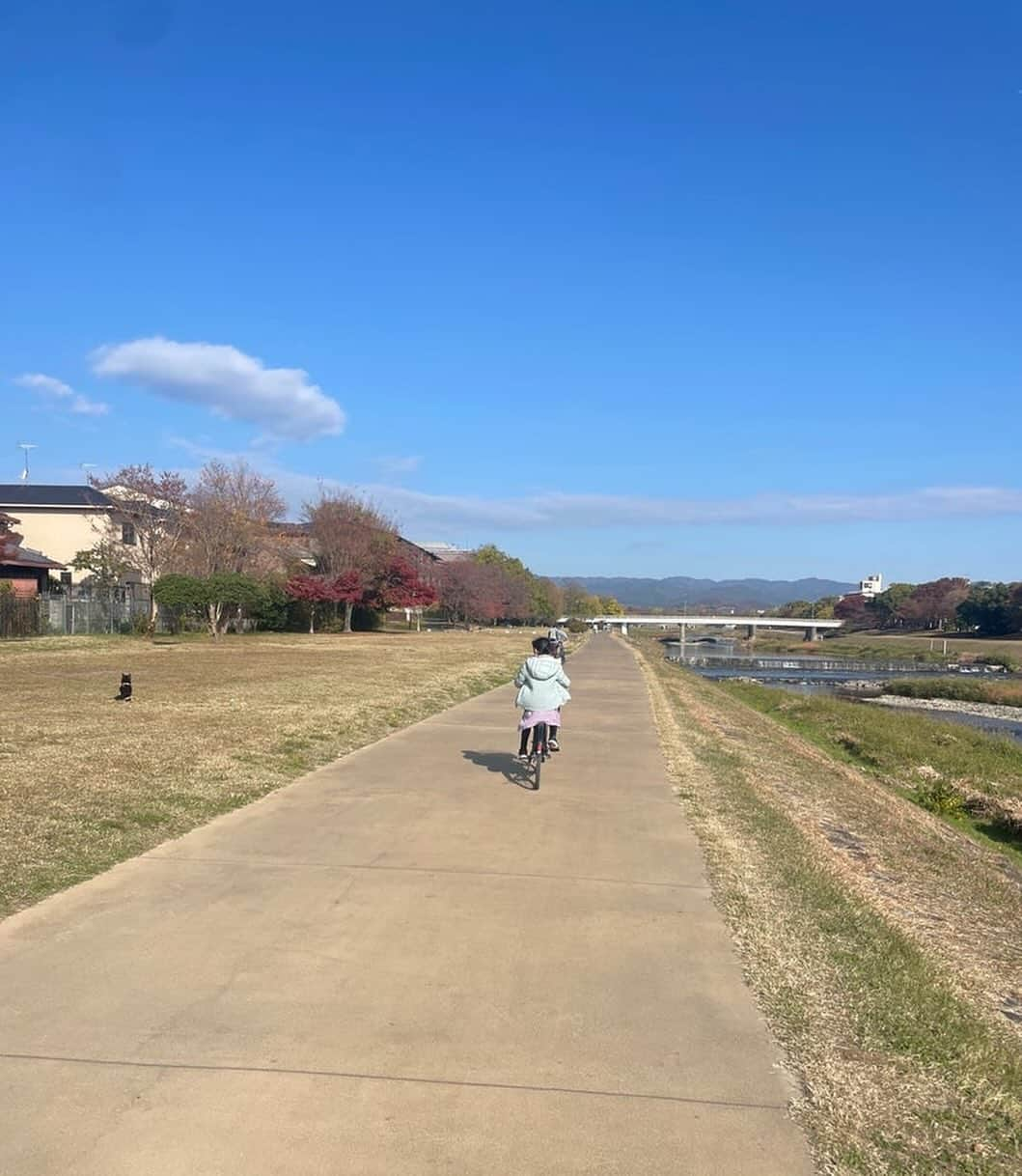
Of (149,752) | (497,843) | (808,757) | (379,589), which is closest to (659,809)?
(497,843)

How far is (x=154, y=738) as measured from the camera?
1270 cm

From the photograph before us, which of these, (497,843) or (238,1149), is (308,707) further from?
(238,1149)

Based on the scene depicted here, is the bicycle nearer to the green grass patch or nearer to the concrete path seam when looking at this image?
the green grass patch

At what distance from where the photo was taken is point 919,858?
10023 mm

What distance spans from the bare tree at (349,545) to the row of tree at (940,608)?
75.8 metres

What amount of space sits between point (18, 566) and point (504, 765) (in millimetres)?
40066

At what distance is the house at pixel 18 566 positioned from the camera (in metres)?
43.9

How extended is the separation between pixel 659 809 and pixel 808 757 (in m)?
10.2

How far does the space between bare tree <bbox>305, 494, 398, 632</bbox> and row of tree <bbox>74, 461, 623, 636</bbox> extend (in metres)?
0.06

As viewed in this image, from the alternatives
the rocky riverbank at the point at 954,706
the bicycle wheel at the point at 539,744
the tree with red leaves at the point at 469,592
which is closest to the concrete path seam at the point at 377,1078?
the bicycle wheel at the point at 539,744

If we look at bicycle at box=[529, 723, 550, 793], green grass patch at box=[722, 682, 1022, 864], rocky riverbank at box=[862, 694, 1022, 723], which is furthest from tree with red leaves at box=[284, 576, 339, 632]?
bicycle at box=[529, 723, 550, 793]

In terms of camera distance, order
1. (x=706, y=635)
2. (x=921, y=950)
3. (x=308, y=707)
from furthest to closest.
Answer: (x=706, y=635)
(x=308, y=707)
(x=921, y=950)

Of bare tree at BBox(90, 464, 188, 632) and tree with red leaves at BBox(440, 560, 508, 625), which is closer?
bare tree at BBox(90, 464, 188, 632)

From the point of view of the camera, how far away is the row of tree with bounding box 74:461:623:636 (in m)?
49.8
